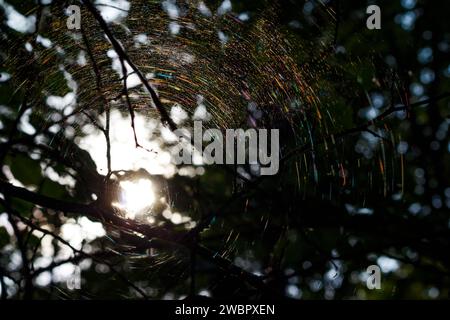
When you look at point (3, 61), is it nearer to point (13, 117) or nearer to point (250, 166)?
point (13, 117)

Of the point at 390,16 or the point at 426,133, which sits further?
the point at 426,133

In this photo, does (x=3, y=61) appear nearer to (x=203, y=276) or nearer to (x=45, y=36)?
(x=45, y=36)

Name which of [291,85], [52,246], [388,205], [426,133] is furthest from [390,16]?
[52,246]

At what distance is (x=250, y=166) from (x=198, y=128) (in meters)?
0.27

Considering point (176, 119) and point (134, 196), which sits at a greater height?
point (176, 119)

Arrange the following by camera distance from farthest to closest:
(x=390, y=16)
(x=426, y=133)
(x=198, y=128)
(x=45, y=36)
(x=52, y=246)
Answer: (x=426, y=133), (x=390, y=16), (x=52, y=246), (x=198, y=128), (x=45, y=36)

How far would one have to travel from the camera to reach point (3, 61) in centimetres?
184

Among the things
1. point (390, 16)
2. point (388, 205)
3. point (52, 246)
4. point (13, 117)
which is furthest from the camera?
point (390, 16)

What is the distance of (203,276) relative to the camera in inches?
144

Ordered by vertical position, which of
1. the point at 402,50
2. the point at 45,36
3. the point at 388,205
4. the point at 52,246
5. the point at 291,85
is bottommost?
the point at 52,246
